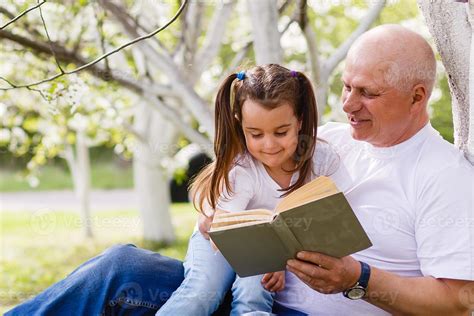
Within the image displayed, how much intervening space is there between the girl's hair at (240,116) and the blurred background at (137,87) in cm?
30

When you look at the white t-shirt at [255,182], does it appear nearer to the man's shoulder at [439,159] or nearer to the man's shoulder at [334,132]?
the man's shoulder at [334,132]

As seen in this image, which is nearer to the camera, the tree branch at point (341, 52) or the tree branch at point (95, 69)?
the tree branch at point (95, 69)

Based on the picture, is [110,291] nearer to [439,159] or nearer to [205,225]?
[205,225]

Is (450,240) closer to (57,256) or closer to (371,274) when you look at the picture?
(371,274)

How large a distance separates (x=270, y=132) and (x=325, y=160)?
242 millimetres

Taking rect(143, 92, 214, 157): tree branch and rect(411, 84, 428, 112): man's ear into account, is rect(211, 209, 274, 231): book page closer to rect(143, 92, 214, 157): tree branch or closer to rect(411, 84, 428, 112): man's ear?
rect(411, 84, 428, 112): man's ear

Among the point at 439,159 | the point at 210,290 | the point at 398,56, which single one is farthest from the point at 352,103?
the point at 210,290

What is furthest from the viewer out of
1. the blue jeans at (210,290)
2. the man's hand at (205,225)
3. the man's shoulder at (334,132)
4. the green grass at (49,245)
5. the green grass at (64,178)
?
the green grass at (64,178)

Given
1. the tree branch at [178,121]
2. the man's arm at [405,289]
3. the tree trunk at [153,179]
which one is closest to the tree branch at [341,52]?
the tree branch at [178,121]

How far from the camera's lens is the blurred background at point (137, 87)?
445 cm

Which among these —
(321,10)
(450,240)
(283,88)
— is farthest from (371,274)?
(321,10)

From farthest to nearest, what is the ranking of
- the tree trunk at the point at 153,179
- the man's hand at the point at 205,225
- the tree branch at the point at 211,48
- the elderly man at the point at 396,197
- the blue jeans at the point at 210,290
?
1. the tree trunk at the point at 153,179
2. the tree branch at the point at 211,48
3. the man's hand at the point at 205,225
4. the blue jeans at the point at 210,290
5. the elderly man at the point at 396,197

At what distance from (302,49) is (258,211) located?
5.51 m

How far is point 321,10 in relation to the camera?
27.9ft
